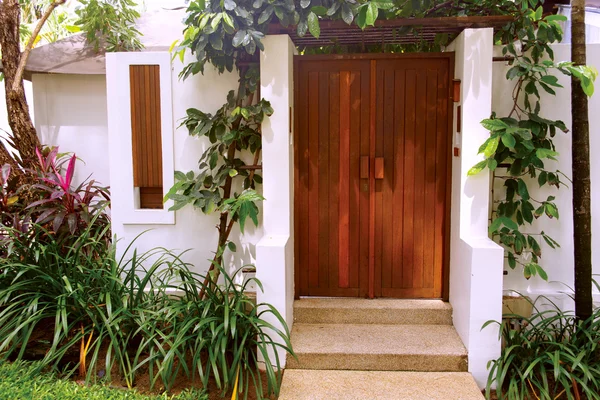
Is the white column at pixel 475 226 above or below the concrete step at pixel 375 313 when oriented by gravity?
above

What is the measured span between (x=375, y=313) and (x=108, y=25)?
4.06 m

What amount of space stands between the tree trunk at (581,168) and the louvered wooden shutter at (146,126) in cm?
313

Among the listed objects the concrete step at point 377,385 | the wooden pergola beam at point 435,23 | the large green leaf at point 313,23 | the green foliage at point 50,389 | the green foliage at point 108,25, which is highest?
the green foliage at point 108,25

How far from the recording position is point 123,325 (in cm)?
349

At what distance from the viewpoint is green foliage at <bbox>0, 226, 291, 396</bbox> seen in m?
3.23

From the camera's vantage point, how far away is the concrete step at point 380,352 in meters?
3.52

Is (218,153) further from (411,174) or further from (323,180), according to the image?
(411,174)

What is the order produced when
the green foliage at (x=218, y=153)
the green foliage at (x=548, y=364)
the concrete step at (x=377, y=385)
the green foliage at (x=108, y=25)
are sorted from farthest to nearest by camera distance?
the green foliage at (x=108, y=25)
the green foliage at (x=218, y=153)
the concrete step at (x=377, y=385)
the green foliage at (x=548, y=364)

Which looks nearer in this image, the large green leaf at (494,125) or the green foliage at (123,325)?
the green foliage at (123,325)

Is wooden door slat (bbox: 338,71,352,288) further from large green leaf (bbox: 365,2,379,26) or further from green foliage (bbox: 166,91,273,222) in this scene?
large green leaf (bbox: 365,2,379,26)

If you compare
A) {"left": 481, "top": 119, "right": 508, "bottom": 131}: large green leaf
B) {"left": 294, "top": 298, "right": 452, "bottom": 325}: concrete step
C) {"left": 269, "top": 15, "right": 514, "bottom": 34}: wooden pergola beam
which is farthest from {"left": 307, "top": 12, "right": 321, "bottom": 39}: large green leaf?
{"left": 294, "top": 298, "right": 452, "bottom": 325}: concrete step

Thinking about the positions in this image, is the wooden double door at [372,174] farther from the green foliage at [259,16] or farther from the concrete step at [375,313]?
the green foliage at [259,16]

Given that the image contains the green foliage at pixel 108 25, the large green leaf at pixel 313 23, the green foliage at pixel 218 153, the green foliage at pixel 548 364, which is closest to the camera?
the green foliage at pixel 548 364

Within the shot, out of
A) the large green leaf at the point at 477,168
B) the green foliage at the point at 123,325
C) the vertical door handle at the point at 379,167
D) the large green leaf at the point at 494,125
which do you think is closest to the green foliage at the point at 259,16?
the large green leaf at the point at 494,125
